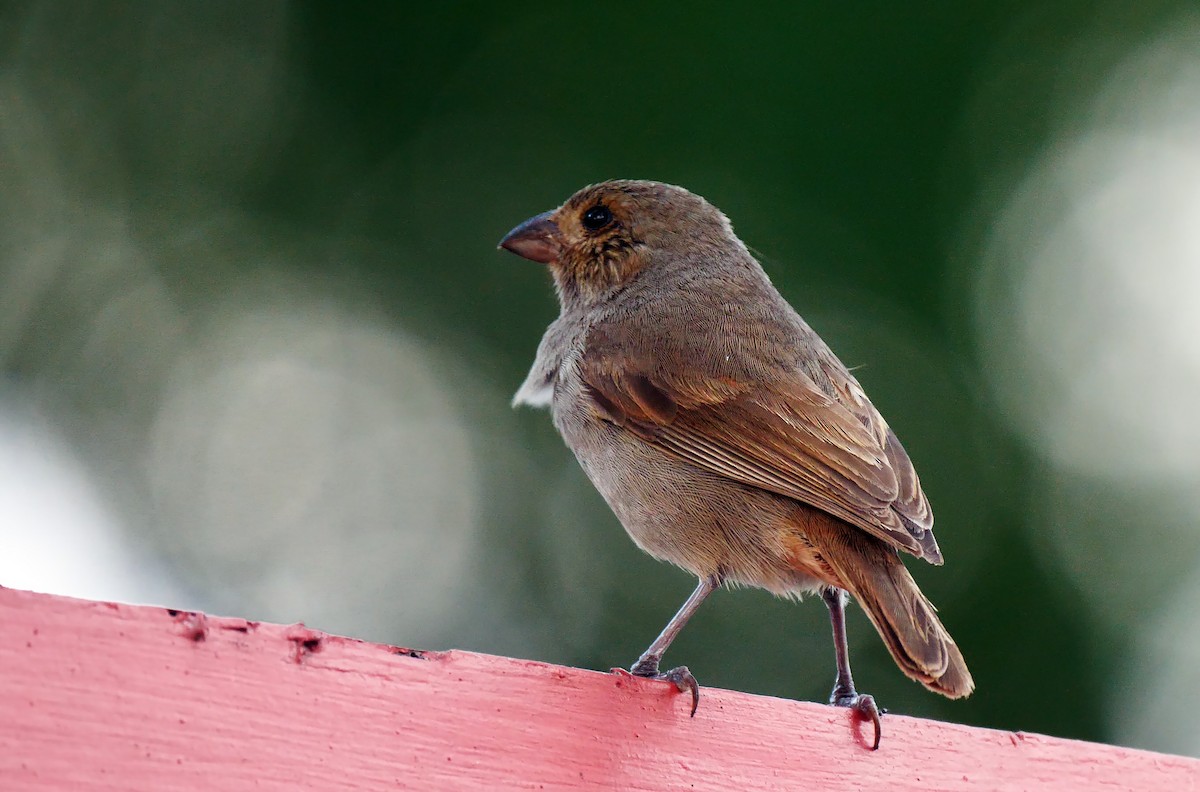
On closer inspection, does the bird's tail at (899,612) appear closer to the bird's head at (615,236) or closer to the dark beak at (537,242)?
the bird's head at (615,236)

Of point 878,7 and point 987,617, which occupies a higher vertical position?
point 878,7

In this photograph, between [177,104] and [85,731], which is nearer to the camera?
[85,731]

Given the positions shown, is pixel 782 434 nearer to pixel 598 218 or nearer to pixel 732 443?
pixel 732 443

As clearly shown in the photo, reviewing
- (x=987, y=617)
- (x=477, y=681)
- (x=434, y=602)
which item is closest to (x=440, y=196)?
(x=434, y=602)

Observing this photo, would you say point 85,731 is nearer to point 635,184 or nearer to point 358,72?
point 635,184

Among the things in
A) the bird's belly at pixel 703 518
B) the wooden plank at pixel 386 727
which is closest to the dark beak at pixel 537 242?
the bird's belly at pixel 703 518

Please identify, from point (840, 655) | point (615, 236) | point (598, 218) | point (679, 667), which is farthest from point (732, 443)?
point (598, 218)
